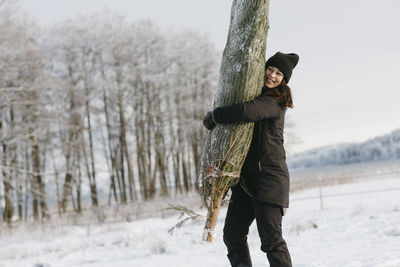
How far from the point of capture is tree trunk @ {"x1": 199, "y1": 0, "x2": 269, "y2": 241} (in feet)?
8.75

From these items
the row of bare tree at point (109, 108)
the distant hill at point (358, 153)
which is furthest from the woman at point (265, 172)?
the distant hill at point (358, 153)

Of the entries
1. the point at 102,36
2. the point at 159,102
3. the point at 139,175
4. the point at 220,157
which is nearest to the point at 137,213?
the point at 139,175

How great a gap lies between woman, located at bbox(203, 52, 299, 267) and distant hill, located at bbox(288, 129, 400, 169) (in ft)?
294

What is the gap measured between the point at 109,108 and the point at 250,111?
1892 centimetres

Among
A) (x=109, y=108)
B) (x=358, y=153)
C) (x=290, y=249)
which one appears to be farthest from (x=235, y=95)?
(x=358, y=153)

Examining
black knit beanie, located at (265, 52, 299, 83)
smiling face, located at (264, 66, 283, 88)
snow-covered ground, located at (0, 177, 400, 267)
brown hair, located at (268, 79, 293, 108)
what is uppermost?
black knit beanie, located at (265, 52, 299, 83)

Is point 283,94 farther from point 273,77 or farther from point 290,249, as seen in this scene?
point 290,249

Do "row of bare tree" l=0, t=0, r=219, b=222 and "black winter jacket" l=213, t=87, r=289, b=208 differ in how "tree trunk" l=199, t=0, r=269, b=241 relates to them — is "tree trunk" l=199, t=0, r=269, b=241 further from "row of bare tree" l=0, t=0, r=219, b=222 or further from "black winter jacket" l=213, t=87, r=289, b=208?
"row of bare tree" l=0, t=0, r=219, b=222

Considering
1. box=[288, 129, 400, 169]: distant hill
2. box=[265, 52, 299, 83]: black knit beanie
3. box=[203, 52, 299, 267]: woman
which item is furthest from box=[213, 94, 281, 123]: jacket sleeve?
box=[288, 129, 400, 169]: distant hill

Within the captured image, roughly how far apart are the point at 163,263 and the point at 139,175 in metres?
16.9

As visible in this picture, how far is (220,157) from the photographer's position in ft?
8.86

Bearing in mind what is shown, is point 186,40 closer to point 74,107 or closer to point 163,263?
point 74,107

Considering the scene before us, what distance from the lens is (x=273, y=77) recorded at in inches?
110

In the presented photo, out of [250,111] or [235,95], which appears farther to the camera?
[235,95]
